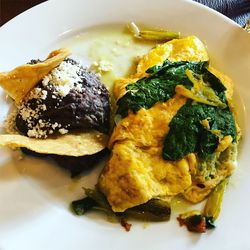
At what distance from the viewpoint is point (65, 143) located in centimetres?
268

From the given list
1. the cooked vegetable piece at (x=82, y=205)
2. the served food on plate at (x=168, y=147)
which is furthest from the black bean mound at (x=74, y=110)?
the cooked vegetable piece at (x=82, y=205)

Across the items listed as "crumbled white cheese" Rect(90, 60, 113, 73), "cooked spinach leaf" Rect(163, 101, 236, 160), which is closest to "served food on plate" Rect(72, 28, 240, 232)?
"cooked spinach leaf" Rect(163, 101, 236, 160)

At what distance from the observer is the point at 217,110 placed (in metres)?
2.95

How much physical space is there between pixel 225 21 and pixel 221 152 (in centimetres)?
109

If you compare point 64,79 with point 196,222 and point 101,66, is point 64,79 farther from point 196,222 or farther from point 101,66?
point 196,222

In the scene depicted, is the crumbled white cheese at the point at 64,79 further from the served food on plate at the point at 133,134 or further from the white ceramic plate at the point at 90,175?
the white ceramic plate at the point at 90,175

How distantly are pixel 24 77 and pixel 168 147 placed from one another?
3.00 feet

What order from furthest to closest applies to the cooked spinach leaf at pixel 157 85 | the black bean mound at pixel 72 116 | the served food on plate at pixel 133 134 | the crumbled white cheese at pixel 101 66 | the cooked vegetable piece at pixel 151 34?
1. the cooked vegetable piece at pixel 151 34
2. the crumbled white cheese at pixel 101 66
3. the cooked spinach leaf at pixel 157 85
4. the black bean mound at pixel 72 116
5. the served food on plate at pixel 133 134

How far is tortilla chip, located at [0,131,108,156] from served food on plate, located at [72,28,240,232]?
0.33 ft

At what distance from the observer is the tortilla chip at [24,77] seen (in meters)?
2.69

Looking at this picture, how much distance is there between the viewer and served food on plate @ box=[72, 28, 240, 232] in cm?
263

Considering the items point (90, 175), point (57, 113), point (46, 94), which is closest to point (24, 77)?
point (46, 94)

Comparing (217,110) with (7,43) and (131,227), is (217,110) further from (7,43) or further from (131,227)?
(7,43)

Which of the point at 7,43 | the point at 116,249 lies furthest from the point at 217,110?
the point at 7,43
